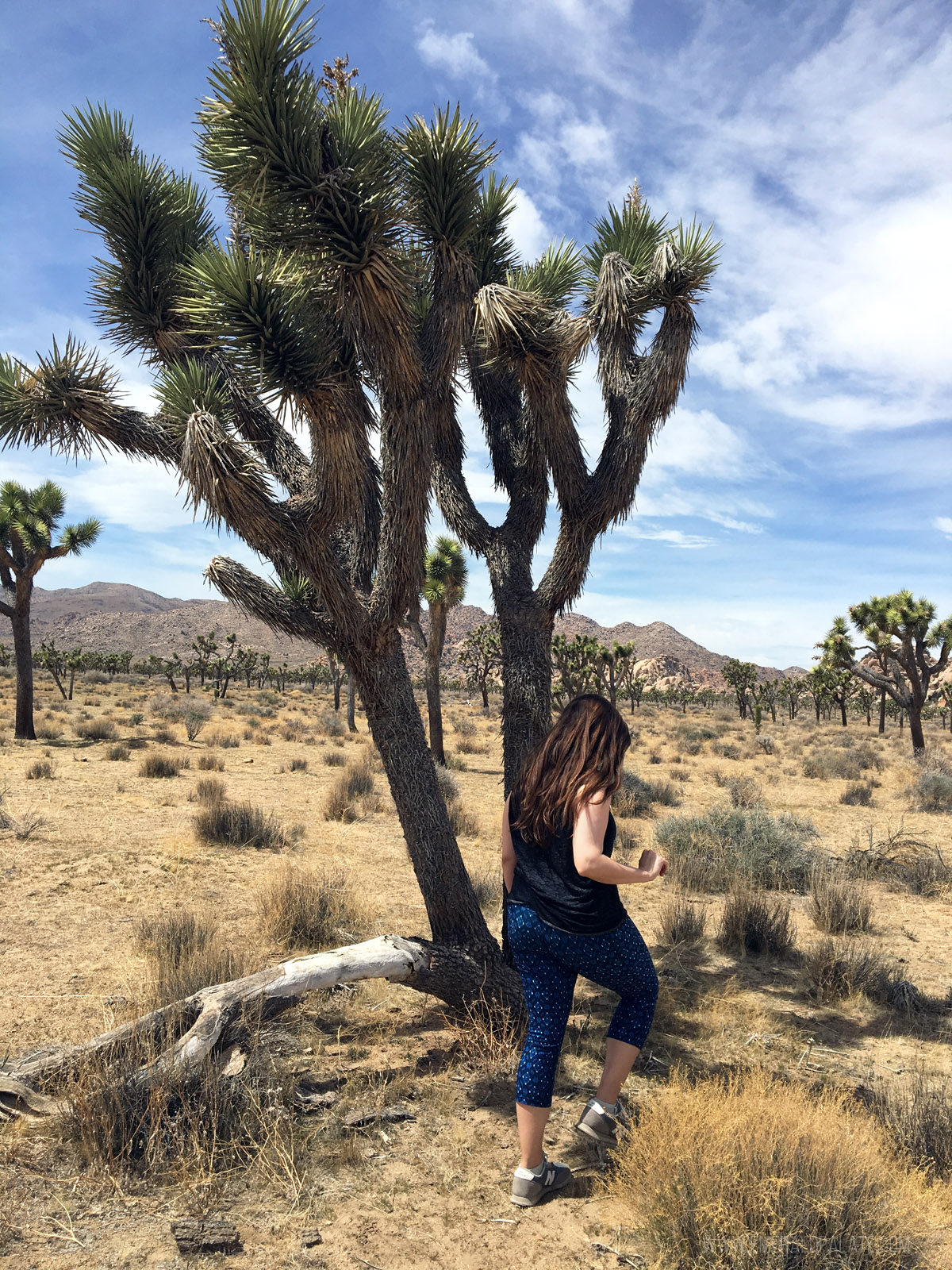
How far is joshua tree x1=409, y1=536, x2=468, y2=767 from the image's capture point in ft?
59.4

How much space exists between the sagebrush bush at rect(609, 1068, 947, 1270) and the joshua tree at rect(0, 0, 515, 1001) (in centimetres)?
205

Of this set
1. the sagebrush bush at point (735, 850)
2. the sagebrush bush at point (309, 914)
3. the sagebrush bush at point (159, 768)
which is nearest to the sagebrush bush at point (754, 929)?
the sagebrush bush at point (735, 850)

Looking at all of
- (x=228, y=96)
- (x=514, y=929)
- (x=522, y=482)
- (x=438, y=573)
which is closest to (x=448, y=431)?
(x=522, y=482)

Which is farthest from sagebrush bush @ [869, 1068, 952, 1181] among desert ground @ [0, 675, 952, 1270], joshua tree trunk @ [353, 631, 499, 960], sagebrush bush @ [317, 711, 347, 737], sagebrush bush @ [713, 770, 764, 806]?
sagebrush bush @ [317, 711, 347, 737]

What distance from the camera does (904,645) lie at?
23781 millimetres

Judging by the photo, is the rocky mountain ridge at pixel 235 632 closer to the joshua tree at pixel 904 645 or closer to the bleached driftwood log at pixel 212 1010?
the joshua tree at pixel 904 645

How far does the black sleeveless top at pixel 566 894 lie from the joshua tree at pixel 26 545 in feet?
62.7

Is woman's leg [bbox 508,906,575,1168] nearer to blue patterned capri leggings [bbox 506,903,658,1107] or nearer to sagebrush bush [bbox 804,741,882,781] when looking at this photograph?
blue patterned capri leggings [bbox 506,903,658,1107]

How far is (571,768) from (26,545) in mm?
20241

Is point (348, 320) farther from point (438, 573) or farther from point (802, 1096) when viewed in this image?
point (438, 573)

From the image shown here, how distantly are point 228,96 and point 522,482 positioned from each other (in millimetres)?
3026

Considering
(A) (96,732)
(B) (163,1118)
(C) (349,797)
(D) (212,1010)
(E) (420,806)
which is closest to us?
(B) (163,1118)

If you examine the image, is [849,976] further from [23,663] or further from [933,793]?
[23,663]

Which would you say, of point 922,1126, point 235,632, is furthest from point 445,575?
point 235,632
